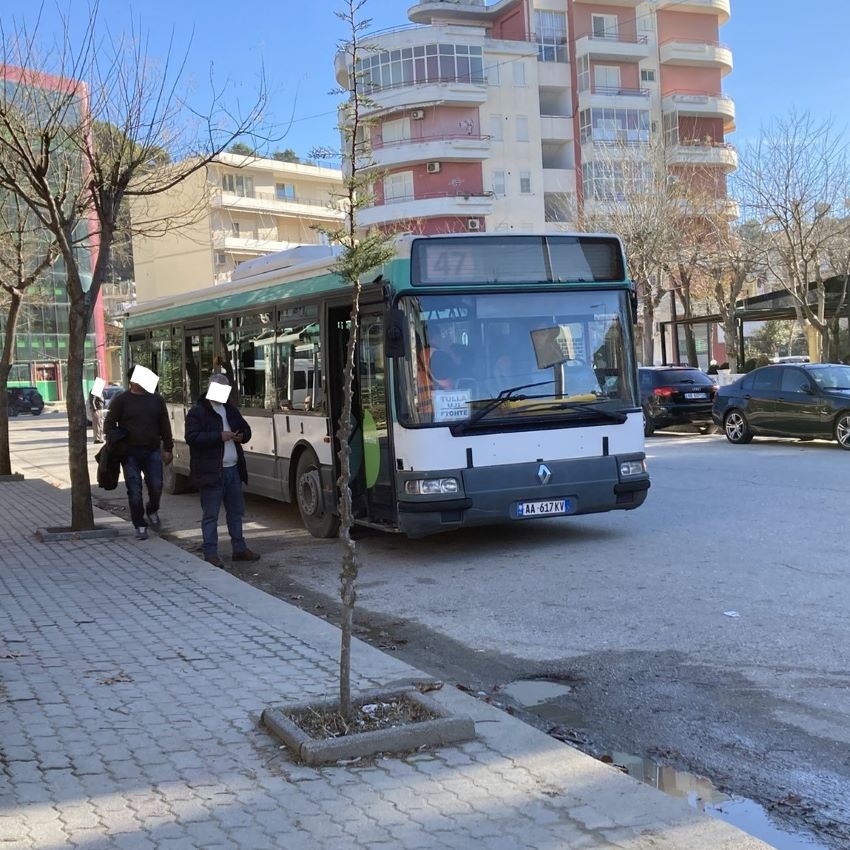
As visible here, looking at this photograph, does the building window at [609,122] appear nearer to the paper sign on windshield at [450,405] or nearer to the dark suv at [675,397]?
the dark suv at [675,397]

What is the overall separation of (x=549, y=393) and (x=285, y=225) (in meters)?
68.5

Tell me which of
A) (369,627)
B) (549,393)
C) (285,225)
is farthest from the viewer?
(285,225)

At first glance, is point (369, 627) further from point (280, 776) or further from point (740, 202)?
point (740, 202)

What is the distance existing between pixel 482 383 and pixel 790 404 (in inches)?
443

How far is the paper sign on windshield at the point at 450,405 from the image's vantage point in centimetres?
895

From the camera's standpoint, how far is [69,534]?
A: 37.3 feet

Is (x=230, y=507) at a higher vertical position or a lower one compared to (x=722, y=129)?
lower

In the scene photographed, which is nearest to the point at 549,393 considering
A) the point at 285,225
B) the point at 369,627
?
the point at 369,627

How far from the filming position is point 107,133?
12.5 m

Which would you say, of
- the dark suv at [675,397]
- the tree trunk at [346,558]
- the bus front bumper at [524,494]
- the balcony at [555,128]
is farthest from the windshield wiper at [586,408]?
the balcony at [555,128]

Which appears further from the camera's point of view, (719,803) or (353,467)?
(353,467)

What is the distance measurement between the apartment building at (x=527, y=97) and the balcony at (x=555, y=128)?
8cm

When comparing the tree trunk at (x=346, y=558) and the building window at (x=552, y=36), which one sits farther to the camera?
the building window at (x=552, y=36)

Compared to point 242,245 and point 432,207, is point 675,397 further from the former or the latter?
point 242,245
